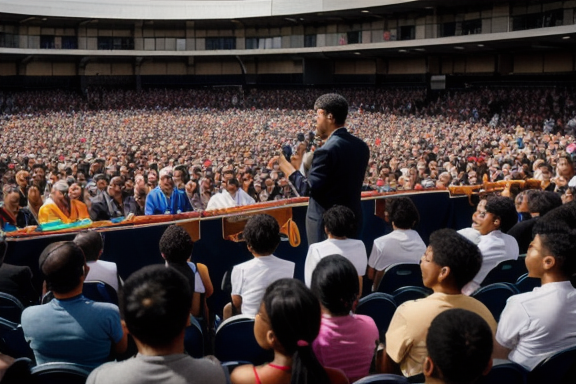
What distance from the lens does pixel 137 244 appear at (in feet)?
22.1

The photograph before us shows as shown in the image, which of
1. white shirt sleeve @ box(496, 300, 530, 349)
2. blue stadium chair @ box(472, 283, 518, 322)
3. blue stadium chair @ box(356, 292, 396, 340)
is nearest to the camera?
white shirt sleeve @ box(496, 300, 530, 349)

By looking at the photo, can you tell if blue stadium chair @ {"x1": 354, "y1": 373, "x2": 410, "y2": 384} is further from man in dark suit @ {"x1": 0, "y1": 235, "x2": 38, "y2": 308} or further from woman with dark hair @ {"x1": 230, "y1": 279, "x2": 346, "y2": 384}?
man in dark suit @ {"x1": 0, "y1": 235, "x2": 38, "y2": 308}

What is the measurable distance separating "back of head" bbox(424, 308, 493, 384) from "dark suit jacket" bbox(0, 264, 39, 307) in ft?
12.4

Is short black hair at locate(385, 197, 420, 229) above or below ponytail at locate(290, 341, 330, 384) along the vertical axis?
above

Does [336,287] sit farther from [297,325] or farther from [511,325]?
[511,325]

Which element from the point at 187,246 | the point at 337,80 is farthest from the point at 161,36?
the point at 187,246

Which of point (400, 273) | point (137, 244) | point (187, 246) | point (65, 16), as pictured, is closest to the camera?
point (187, 246)

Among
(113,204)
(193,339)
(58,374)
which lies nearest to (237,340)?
(193,339)

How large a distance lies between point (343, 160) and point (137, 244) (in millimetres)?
2561

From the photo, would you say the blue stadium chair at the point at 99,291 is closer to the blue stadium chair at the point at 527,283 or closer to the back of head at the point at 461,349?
the back of head at the point at 461,349

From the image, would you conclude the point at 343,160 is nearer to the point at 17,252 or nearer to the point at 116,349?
the point at 116,349

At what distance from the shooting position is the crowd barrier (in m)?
6.18

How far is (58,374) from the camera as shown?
10.5ft

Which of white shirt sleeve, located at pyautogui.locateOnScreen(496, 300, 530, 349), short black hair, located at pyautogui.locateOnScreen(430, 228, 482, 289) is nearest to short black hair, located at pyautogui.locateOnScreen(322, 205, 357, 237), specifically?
short black hair, located at pyautogui.locateOnScreen(430, 228, 482, 289)
